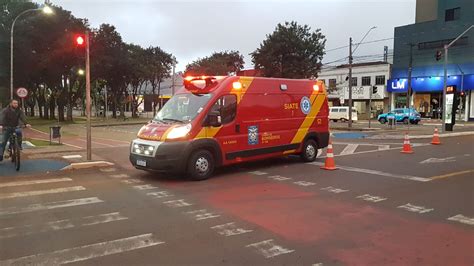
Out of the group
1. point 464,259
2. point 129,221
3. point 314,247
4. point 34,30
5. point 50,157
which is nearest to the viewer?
point 464,259

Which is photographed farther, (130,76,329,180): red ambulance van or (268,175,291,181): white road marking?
(268,175,291,181): white road marking

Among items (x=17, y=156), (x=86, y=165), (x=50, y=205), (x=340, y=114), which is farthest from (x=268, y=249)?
(x=340, y=114)

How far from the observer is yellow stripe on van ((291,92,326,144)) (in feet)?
41.8

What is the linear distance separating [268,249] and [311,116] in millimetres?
8316

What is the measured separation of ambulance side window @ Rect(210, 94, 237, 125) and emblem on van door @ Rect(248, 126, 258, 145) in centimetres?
69

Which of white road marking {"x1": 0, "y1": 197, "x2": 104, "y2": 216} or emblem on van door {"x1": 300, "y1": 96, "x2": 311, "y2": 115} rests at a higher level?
emblem on van door {"x1": 300, "y1": 96, "x2": 311, "y2": 115}

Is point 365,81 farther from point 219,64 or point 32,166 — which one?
point 32,166

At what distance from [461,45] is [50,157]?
158ft

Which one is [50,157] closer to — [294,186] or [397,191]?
[294,186]

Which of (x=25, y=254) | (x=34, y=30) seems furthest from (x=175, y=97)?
(x=34, y=30)

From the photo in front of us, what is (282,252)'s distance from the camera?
5.19 m

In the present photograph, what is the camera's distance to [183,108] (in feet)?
35.0

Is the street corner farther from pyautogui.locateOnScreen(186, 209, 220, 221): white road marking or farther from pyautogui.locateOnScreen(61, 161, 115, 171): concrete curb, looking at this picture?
pyautogui.locateOnScreen(186, 209, 220, 221): white road marking

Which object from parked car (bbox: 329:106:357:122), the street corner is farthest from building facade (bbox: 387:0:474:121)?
the street corner
